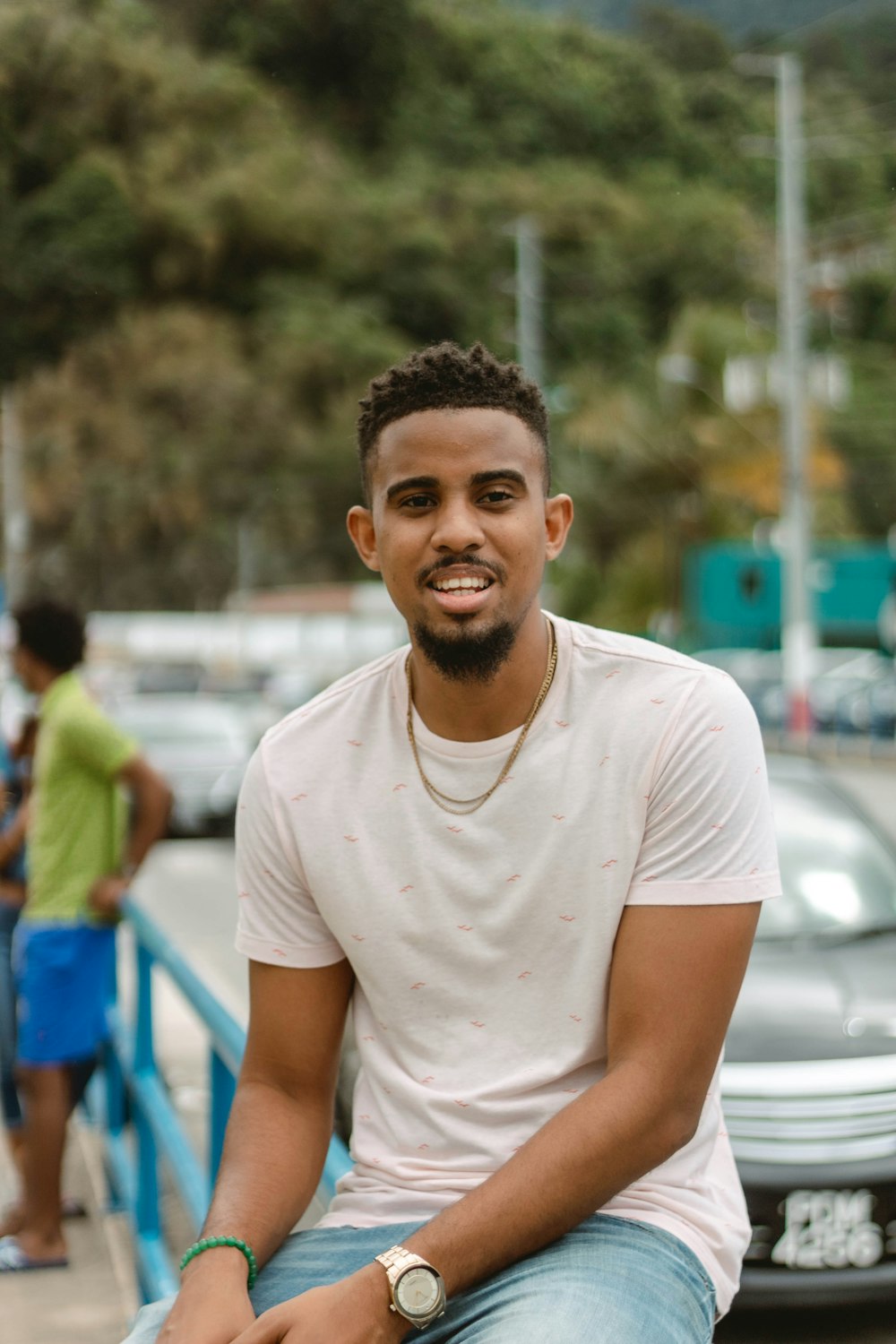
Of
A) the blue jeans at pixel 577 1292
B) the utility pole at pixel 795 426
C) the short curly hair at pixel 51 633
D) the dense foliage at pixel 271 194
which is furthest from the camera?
the utility pole at pixel 795 426

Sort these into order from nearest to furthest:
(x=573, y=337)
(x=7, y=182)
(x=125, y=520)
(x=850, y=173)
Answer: (x=7, y=182)
(x=125, y=520)
(x=850, y=173)
(x=573, y=337)

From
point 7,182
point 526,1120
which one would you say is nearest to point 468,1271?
point 526,1120

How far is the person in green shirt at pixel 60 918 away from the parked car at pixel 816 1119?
1.66 meters

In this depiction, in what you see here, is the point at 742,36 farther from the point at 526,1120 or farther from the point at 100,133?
the point at 526,1120

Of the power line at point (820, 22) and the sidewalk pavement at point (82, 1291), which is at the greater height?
the power line at point (820, 22)

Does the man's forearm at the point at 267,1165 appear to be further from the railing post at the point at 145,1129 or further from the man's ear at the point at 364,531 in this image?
the railing post at the point at 145,1129

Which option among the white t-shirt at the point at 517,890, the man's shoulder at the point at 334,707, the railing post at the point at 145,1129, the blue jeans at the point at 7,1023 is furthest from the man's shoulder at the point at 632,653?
the blue jeans at the point at 7,1023

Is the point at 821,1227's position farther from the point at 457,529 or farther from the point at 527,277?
the point at 527,277

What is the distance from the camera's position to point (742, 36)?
415 centimetres

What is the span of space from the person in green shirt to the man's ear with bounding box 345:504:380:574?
2.17 metres

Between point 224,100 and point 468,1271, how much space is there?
13.3 ft

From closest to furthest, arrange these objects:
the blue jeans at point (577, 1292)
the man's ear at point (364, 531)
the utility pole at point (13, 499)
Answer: the blue jeans at point (577, 1292), the man's ear at point (364, 531), the utility pole at point (13, 499)

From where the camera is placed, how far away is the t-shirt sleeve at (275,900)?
6.25ft

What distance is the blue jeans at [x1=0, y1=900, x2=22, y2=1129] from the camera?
171 inches
